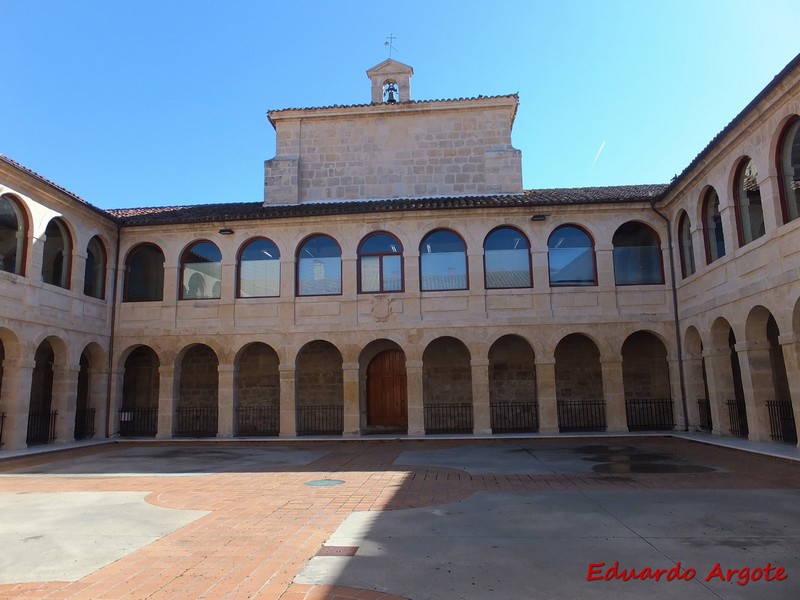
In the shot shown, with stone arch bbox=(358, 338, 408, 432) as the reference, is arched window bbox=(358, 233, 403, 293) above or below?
above

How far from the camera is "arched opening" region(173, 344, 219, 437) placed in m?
20.1

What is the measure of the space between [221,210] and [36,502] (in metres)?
13.4

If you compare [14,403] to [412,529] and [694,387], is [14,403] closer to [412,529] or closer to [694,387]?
[412,529]

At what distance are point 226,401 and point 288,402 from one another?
197cm

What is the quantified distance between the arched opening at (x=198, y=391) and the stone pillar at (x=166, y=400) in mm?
2142

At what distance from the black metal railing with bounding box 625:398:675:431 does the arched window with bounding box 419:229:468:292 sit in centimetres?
698

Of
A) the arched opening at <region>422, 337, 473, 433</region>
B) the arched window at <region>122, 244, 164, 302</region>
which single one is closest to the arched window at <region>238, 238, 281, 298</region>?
the arched window at <region>122, 244, 164, 302</region>

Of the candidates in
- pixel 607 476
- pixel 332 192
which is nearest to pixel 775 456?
pixel 607 476

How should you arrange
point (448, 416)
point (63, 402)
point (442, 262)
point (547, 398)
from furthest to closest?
point (448, 416)
point (442, 262)
point (547, 398)
point (63, 402)

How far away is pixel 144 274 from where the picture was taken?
19.3 metres

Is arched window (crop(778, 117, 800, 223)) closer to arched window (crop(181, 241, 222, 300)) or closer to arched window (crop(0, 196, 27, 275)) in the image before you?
arched window (crop(181, 241, 222, 300))

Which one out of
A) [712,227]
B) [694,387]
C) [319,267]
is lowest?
[694,387]

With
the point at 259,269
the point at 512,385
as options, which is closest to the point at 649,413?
the point at 512,385

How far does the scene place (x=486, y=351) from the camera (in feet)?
56.5
